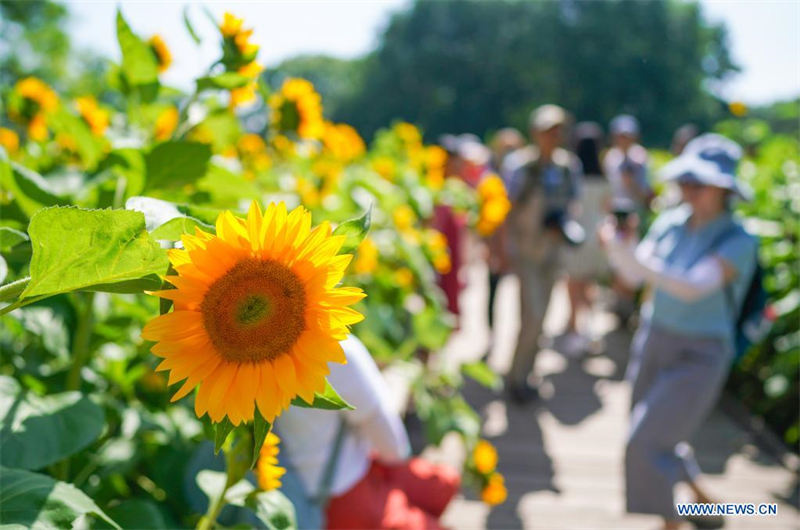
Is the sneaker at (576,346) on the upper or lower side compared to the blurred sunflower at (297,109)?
lower

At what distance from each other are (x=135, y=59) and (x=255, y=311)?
0.69 m

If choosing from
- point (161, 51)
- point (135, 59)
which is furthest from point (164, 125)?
point (135, 59)

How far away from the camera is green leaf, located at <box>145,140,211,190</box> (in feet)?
3.37

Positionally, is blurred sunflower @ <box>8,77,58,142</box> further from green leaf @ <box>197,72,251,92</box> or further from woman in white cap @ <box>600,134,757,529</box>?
woman in white cap @ <box>600,134,757,529</box>

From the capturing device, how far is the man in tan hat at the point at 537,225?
405 centimetres

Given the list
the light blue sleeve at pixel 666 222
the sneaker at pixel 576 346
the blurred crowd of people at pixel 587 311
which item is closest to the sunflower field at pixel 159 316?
the blurred crowd of people at pixel 587 311

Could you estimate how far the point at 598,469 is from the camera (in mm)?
3352

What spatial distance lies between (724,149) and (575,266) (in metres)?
2.56

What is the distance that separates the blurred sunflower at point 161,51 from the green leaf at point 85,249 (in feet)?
3.89

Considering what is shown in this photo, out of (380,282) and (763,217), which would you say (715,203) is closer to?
(380,282)

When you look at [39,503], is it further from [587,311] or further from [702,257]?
[587,311]

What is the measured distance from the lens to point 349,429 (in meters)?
1.55

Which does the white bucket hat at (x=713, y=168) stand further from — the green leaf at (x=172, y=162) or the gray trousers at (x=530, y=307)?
the green leaf at (x=172, y=162)

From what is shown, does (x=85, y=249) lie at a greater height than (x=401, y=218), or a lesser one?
greater
